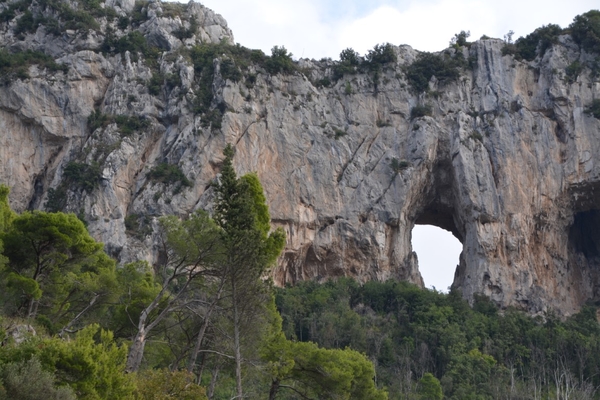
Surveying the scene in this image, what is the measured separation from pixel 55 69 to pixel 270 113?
1566 cm

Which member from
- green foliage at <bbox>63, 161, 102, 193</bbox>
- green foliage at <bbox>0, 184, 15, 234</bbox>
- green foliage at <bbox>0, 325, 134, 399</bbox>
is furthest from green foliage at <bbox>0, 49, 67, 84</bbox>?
green foliage at <bbox>0, 325, 134, 399</bbox>

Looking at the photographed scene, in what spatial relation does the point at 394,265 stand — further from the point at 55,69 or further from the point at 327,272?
the point at 55,69

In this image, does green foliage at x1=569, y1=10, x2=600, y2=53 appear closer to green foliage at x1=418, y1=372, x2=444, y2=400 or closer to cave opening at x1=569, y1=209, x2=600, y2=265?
cave opening at x1=569, y1=209, x2=600, y2=265

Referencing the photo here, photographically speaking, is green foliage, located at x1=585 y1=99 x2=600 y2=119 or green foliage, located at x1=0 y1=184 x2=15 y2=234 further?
green foliage, located at x1=585 y1=99 x2=600 y2=119

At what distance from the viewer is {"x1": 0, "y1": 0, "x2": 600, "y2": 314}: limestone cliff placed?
56.8 metres

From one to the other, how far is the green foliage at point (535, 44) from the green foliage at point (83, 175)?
32.9 m

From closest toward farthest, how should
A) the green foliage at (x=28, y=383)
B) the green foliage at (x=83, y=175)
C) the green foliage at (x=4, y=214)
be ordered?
the green foliage at (x=28, y=383)
the green foliage at (x=4, y=214)
the green foliage at (x=83, y=175)

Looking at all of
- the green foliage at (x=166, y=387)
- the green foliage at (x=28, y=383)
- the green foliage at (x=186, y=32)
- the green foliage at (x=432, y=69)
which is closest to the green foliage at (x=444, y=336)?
the green foliage at (x=432, y=69)

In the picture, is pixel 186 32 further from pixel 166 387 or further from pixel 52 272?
pixel 166 387

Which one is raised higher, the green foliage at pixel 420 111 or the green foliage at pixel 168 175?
the green foliage at pixel 420 111

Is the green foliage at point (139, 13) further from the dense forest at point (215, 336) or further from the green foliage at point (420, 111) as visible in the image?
the dense forest at point (215, 336)

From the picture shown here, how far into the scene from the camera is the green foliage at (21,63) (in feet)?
189

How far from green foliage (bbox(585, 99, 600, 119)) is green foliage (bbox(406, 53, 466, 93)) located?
33.2 feet

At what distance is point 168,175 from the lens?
184 ft
